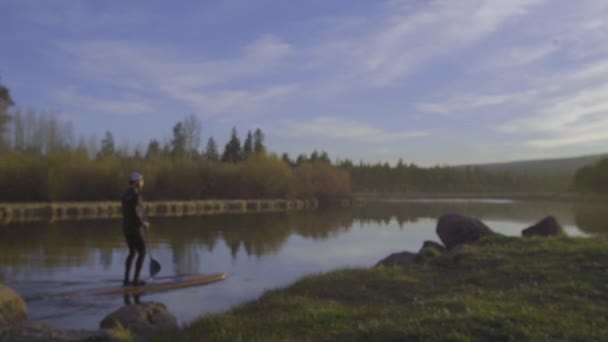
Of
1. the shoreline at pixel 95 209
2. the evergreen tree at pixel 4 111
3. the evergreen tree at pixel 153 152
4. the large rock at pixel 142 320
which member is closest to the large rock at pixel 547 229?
the large rock at pixel 142 320

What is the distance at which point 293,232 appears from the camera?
29953mm

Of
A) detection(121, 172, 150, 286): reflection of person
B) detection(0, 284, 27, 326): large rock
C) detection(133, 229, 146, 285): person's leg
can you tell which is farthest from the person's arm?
detection(0, 284, 27, 326): large rock

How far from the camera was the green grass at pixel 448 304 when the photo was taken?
19.9 feet

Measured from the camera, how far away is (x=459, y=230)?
18531mm

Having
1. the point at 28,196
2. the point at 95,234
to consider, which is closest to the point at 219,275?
the point at 95,234

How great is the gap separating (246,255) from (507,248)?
30.1 feet

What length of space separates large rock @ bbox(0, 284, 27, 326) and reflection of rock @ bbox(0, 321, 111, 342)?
1.27 meters

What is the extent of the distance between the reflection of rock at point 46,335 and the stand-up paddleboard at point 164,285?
150 inches

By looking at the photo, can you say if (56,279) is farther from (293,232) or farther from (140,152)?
(140,152)

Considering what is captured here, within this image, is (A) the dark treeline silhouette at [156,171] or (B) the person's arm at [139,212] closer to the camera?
(B) the person's arm at [139,212]

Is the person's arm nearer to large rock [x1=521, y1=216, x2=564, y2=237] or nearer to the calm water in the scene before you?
the calm water

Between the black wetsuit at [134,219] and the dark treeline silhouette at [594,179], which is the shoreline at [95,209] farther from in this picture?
the dark treeline silhouette at [594,179]

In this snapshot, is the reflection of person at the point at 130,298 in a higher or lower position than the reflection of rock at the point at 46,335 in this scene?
lower

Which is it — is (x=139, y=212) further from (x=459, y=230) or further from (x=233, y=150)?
(x=233, y=150)
